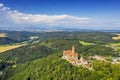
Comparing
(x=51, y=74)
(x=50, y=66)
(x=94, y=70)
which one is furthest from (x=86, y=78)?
(x=50, y=66)

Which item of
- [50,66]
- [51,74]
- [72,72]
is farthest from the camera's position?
[50,66]

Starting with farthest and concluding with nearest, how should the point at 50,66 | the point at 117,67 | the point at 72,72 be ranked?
the point at 50,66 < the point at 72,72 < the point at 117,67

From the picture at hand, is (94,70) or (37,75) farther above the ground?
(94,70)

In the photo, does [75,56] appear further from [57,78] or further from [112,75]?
[112,75]

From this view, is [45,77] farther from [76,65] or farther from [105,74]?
[105,74]

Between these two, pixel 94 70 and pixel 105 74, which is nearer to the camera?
pixel 105 74

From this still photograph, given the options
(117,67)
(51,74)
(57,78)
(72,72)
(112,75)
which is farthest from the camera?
(51,74)

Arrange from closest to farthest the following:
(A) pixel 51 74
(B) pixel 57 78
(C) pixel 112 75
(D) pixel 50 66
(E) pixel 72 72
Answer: (C) pixel 112 75 → (E) pixel 72 72 → (B) pixel 57 78 → (A) pixel 51 74 → (D) pixel 50 66

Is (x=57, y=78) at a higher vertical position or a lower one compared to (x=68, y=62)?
lower

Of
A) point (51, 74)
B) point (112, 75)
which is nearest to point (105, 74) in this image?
point (112, 75)
